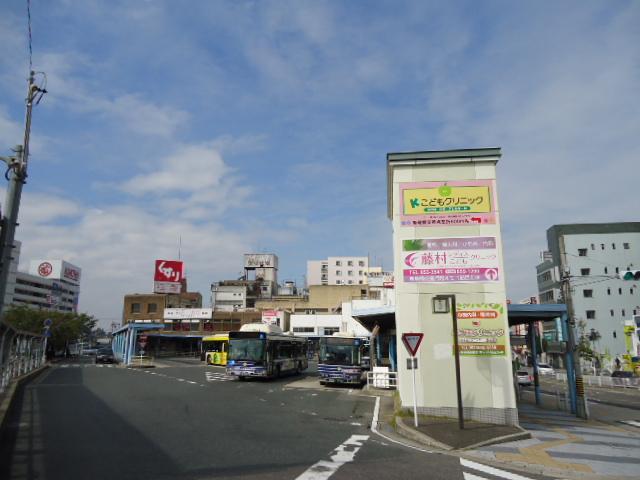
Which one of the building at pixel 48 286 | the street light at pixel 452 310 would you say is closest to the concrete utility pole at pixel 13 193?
the street light at pixel 452 310

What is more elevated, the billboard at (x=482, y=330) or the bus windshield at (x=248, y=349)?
the billboard at (x=482, y=330)

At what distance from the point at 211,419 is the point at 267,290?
310 feet

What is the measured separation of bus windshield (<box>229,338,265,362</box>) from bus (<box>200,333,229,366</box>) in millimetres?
18705

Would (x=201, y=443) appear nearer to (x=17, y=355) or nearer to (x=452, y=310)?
(x=452, y=310)

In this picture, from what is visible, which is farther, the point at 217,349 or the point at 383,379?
the point at 217,349

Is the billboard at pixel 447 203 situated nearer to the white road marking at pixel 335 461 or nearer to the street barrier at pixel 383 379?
the white road marking at pixel 335 461

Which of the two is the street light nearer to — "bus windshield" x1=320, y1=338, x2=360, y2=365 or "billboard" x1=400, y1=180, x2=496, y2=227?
"billboard" x1=400, y1=180, x2=496, y2=227

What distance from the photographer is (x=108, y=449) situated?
9.12m

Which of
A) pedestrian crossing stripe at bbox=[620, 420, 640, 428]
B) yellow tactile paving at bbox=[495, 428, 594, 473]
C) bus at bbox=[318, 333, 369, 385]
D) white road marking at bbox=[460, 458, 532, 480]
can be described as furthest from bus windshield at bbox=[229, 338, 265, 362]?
white road marking at bbox=[460, 458, 532, 480]

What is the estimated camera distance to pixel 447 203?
1473 centimetres

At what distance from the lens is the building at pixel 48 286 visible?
108800 millimetres

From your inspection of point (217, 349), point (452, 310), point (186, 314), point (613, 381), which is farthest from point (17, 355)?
point (186, 314)

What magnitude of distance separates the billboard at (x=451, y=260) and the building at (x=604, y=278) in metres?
52.0

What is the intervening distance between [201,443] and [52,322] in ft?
171
